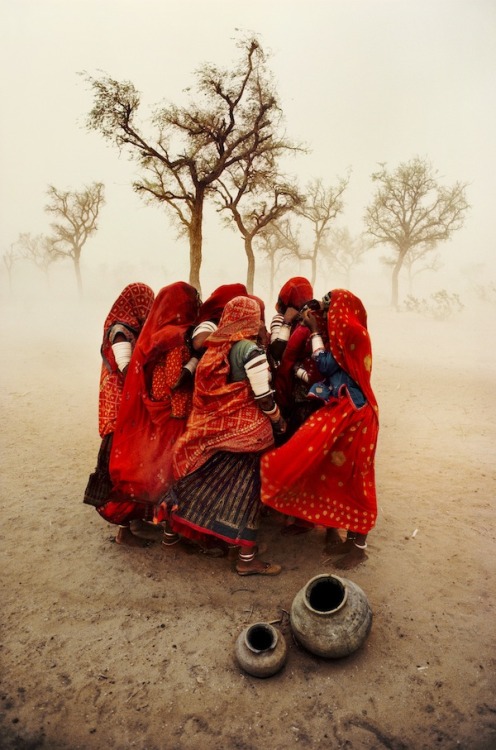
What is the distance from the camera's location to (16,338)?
17.2 m

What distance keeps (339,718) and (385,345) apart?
13.5m

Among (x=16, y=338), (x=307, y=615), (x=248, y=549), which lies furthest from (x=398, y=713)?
(x=16, y=338)

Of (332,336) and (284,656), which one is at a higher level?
(332,336)

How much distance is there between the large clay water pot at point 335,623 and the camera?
2334mm

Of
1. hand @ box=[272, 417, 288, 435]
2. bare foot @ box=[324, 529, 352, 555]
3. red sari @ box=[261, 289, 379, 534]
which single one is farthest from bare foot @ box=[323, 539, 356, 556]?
hand @ box=[272, 417, 288, 435]

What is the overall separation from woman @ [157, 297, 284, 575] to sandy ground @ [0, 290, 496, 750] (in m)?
0.47

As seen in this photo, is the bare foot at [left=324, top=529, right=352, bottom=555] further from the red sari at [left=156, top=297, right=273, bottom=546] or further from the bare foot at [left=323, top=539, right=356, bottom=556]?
the red sari at [left=156, top=297, right=273, bottom=546]

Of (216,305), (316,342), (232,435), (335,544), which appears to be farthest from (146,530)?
(316,342)

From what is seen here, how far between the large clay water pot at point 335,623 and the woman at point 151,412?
4.40 ft

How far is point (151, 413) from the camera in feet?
10.8

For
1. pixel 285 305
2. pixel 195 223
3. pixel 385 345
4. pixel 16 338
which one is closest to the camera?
pixel 285 305

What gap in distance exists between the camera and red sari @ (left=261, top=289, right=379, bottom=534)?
10.0ft

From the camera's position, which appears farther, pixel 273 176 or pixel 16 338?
pixel 16 338

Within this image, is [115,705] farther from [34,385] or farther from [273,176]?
[273,176]
